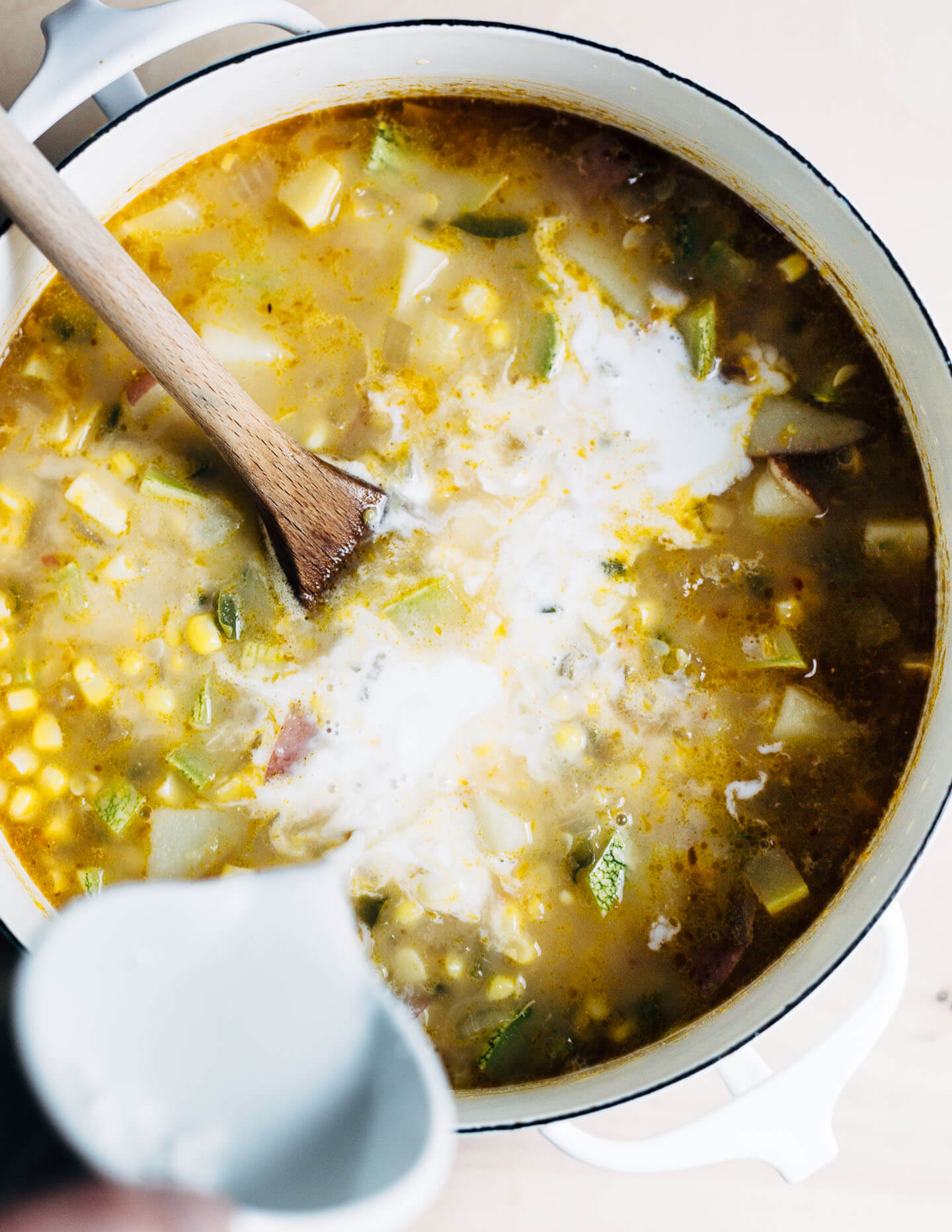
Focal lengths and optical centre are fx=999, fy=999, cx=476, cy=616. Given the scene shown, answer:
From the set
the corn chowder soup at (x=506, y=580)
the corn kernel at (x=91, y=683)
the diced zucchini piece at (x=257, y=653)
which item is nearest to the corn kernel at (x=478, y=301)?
the corn chowder soup at (x=506, y=580)

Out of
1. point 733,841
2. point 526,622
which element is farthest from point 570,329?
point 733,841

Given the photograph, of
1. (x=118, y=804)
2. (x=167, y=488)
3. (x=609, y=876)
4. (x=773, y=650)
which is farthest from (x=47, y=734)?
(x=773, y=650)

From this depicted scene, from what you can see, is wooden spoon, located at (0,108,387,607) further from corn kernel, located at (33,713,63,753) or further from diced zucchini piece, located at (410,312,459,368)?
corn kernel, located at (33,713,63,753)

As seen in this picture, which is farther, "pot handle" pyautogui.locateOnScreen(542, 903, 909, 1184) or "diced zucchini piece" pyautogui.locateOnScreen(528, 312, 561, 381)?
"diced zucchini piece" pyautogui.locateOnScreen(528, 312, 561, 381)

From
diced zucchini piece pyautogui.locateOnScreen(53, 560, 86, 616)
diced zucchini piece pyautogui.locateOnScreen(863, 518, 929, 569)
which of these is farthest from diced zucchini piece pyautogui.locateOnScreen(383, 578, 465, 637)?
diced zucchini piece pyautogui.locateOnScreen(863, 518, 929, 569)

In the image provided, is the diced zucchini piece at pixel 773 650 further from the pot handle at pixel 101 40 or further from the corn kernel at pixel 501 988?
the pot handle at pixel 101 40

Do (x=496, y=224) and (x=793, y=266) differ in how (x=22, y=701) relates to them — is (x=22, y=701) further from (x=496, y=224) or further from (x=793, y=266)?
(x=793, y=266)
